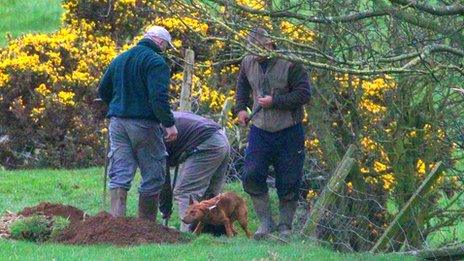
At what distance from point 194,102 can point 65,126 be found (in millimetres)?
2648

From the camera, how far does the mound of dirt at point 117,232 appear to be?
10510 mm

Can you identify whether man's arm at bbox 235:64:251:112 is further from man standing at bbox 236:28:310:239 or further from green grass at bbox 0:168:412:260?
green grass at bbox 0:168:412:260

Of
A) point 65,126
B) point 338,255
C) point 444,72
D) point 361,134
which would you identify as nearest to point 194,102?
point 65,126

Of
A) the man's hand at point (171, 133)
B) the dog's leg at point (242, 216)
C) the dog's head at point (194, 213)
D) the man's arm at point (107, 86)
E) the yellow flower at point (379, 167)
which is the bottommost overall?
the dog's leg at point (242, 216)

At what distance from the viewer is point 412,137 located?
12.4m

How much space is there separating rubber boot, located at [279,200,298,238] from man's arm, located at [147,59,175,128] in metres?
1.52

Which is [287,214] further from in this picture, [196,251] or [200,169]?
[196,251]

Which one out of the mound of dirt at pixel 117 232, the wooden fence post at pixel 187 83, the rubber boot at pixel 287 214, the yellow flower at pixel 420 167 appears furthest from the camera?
the wooden fence post at pixel 187 83

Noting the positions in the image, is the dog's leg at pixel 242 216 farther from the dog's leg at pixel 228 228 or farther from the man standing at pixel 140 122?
the man standing at pixel 140 122

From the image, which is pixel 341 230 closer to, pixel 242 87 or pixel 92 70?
pixel 242 87

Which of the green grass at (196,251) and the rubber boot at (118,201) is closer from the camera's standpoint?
the green grass at (196,251)

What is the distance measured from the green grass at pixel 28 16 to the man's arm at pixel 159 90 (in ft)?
61.8

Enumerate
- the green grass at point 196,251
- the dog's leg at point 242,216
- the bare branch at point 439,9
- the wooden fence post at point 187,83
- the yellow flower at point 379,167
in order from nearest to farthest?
1. the bare branch at point 439,9
2. the green grass at point 196,251
3. the dog's leg at point 242,216
4. the yellow flower at point 379,167
5. the wooden fence post at point 187,83

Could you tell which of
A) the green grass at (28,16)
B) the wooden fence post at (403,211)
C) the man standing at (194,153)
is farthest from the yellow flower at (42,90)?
the green grass at (28,16)
